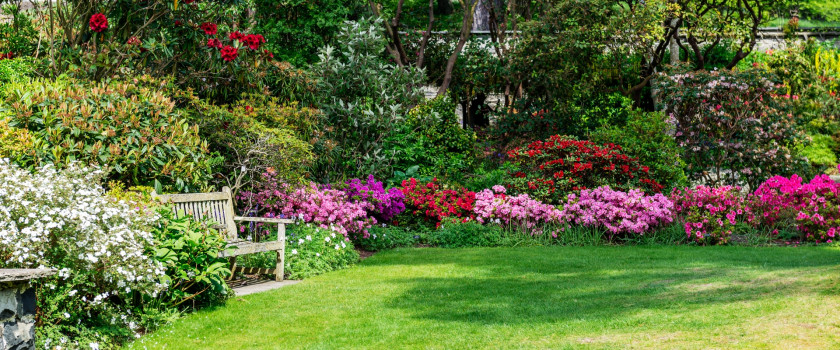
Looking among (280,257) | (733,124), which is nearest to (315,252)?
(280,257)

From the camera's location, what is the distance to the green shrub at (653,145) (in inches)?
445

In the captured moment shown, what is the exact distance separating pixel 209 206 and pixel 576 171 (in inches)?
208

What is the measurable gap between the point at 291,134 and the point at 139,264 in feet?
14.6

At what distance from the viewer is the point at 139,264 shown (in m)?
5.34

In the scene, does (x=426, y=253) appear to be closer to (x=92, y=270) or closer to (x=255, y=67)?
(x=255, y=67)

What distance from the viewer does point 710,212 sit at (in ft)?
32.7

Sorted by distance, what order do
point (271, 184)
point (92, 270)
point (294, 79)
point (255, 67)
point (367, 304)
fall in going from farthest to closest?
point (294, 79) < point (255, 67) < point (271, 184) < point (367, 304) < point (92, 270)

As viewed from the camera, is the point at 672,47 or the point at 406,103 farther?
the point at 672,47

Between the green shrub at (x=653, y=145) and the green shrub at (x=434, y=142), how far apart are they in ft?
6.97

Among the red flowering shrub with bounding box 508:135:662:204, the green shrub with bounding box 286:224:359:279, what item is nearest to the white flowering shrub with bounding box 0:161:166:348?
the green shrub with bounding box 286:224:359:279

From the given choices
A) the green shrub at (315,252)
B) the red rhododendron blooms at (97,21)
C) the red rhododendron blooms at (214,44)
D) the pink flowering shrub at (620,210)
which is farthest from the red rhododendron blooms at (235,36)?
the pink flowering shrub at (620,210)

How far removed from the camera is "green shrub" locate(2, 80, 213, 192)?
6.90 metres

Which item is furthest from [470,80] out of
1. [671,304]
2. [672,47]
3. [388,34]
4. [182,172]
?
[671,304]

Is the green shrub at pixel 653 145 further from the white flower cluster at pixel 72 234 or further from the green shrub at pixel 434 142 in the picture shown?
the white flower cluster at pixel 72 234
